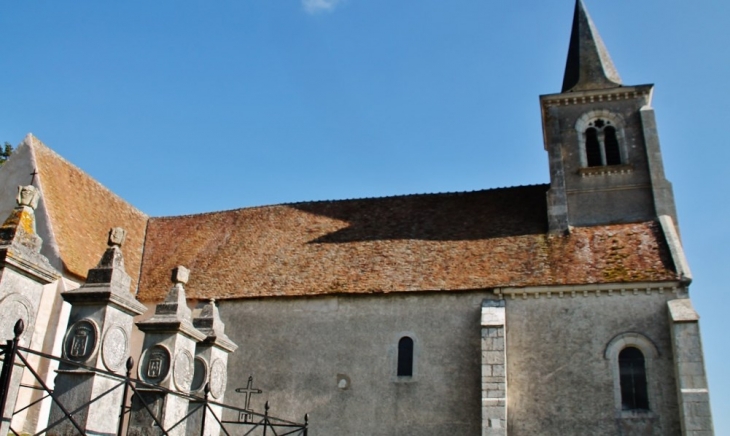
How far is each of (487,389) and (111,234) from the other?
30.8ft

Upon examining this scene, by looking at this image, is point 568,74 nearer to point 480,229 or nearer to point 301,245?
point 480,229

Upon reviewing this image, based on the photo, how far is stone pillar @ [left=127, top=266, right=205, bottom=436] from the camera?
325 inches

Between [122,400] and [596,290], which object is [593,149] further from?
[122,400]

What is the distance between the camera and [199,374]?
10031 mm

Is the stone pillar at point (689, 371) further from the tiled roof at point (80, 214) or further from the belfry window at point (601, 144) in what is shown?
the tiled roof at point (80, 214)

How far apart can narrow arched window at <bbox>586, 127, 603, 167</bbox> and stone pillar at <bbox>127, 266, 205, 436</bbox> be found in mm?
14003

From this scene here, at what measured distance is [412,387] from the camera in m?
15.7

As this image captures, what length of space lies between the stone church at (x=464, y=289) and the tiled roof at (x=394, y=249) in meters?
0.06

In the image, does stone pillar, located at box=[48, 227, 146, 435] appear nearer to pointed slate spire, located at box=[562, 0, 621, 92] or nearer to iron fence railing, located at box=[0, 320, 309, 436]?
iron fence railing, located at box=[0, 320, 309, 436]

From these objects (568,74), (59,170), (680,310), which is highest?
(568,74)

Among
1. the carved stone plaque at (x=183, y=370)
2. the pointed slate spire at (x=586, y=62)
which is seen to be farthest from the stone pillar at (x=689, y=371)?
the carved stone plaque at (x=183, y=370)

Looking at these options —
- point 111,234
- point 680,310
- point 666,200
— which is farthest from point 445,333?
point 111,234

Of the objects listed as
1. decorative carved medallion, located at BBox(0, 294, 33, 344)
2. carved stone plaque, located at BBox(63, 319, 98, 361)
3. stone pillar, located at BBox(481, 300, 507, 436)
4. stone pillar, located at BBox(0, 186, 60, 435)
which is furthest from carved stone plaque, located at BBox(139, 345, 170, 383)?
stone pillar, located at BBox(481, 300, 507, 436)

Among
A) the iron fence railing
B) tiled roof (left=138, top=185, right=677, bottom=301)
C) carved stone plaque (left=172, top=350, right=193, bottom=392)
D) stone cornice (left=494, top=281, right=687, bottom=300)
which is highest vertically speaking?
tiled roof (left=138, top=185, right=677, bottom=301)
